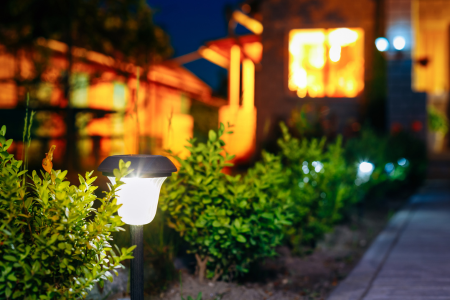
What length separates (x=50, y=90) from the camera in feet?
30.3

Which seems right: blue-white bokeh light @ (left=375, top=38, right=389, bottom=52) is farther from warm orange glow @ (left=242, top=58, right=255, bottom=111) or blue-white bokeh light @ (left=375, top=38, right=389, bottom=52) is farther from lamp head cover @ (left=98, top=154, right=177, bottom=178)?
lamp head cover @ (left=98, top=154, right=177, bottom=178)

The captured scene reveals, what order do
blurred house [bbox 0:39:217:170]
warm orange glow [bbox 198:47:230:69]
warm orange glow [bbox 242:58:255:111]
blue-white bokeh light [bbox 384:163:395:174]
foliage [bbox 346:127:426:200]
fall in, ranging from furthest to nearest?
warm orange glow [bbox 242:58:255:111] < warm orange glow [bbox 198:47:230:69] < blurred house [bbox 0:39:217:170] < blue-white bokeh light [bbox 384:163:395:174] < foliage [bbox 346:127:426:200]

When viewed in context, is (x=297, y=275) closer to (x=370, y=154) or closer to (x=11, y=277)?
(x=11, y=277)

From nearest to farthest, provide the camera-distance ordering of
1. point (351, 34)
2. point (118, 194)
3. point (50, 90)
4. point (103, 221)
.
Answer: point (103, 221) → point (118, 194) → point (50, 90) → point (351, 34)

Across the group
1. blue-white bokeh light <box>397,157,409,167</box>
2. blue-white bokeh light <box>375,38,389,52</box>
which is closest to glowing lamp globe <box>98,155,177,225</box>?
blue-white bokeh light <box>397,157,409,167</box>

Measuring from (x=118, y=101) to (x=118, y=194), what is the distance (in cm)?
1357

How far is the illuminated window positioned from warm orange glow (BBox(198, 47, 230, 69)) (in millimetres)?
3049

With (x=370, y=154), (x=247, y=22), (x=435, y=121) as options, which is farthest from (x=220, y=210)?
(x=435, y=121)

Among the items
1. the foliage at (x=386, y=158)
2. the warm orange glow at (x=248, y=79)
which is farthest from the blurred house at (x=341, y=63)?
the warm orange glow at (x=248, y=79)

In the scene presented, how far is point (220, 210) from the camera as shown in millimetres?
3113

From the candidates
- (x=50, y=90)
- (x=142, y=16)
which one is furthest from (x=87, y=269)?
(x=142, y=16)

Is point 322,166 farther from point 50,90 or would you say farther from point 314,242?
point 50,90

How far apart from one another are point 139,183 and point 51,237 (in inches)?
19.9

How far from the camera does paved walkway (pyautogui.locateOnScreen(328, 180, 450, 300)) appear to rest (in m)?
3.48
